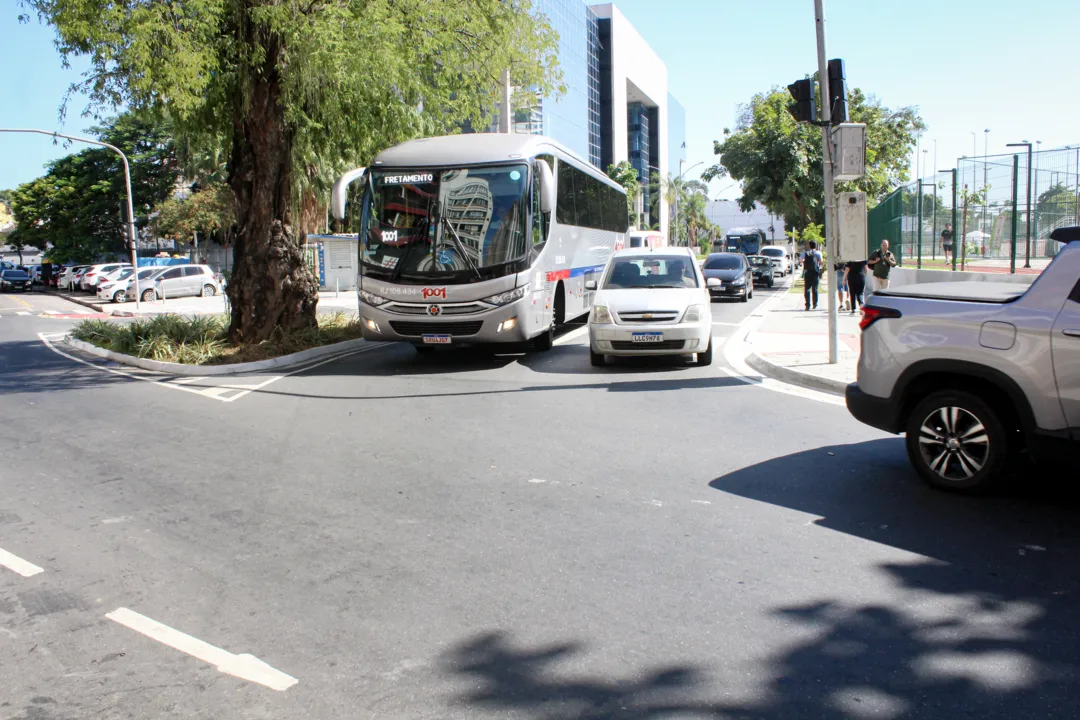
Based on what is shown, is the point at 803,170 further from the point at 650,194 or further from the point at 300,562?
the point at 650,194

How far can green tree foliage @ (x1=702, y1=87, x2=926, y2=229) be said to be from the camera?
3859cm

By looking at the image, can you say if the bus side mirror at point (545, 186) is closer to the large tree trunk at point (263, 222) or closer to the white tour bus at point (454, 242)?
the white tour bus at point (454, 242)

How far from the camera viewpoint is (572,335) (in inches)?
722

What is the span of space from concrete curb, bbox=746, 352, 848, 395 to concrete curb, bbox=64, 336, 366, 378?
741 centimetres

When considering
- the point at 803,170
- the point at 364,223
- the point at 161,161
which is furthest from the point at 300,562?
the point at 161,161

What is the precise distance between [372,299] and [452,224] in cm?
169

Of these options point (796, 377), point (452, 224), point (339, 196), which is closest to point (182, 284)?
point (339, 196)

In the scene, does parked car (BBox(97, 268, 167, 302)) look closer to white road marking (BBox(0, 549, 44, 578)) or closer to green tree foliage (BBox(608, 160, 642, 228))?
white road marking (BBox(0, 549, 44, 578))

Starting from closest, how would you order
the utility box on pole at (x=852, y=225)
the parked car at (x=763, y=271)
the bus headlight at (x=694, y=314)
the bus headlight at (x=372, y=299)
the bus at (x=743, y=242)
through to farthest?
the utility box on pole at (x=852, y=225)
the bus headlight at (x=694, y=314)
the bus headlight at (x=372, y=299)
the parked car at (x=763, y=271)
the bus at (x=743, y=242)

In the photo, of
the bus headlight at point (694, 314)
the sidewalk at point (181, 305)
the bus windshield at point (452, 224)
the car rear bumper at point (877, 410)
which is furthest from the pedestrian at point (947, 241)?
the sidewalk at point (181, 305)

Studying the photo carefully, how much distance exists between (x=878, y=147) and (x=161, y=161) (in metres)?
44.8

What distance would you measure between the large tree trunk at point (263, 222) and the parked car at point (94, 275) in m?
33.5

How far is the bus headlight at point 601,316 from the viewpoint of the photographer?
12.5 m

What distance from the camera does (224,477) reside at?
6.91 metres
